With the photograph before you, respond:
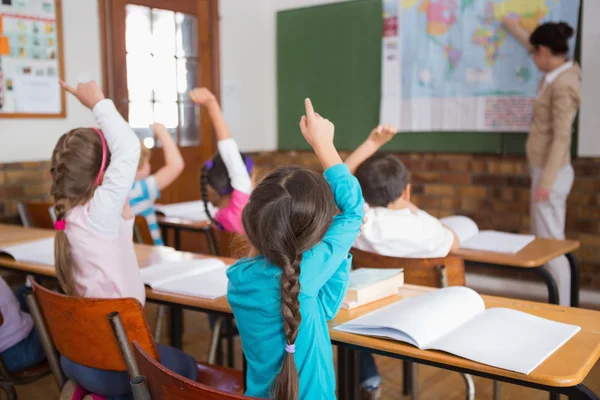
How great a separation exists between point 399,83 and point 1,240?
9.67 feet

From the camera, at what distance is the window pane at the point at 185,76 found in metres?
4.77

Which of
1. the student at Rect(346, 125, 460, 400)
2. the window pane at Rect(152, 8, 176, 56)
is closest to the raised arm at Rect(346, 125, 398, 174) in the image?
the student at Rect(346, 125, 460, 400)

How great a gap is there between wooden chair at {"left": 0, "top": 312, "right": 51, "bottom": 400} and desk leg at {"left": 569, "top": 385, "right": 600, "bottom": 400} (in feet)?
4.91

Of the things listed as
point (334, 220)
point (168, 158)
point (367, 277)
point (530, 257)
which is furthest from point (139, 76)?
point (334, 220)

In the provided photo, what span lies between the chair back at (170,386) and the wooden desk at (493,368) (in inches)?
16.7

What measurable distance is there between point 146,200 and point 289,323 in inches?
81.6

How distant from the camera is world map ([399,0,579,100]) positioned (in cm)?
397

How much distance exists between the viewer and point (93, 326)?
1442mm

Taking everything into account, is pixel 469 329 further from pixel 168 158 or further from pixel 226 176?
pixel 168 158

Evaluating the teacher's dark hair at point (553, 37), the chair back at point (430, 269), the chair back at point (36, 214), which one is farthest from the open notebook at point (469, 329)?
the teacher's dark hair at point (553, 37)

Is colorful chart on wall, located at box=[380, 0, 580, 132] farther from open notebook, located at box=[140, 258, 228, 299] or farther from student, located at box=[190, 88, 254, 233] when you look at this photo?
open notebook, located at box=[140, 258, 228, 299]

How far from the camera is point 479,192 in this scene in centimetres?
428

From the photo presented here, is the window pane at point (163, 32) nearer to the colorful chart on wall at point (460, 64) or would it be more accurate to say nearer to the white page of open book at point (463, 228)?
the colorful chart on wall at point (460, 64)

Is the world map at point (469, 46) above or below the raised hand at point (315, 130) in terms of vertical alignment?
above
